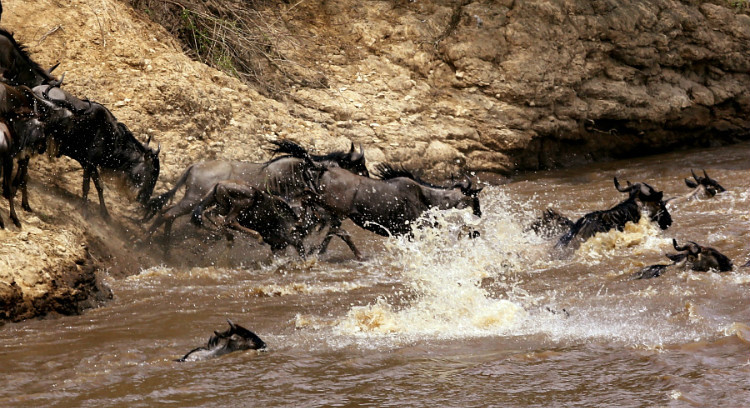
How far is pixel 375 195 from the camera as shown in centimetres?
988

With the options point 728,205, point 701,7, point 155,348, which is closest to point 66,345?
point 155,348

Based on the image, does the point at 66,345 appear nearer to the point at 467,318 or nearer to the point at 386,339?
the point at 386,339

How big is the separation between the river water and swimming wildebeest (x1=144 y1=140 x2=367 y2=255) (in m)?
0.66

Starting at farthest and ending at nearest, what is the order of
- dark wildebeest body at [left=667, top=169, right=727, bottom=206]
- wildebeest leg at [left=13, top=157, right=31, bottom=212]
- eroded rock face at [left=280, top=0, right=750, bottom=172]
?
eroded rock face at [left=280, top=0, right=750, bottom=172], dark wildebeest body at [left=667, top=169, right=727, bottom=206], wildebeest leg at [left=13, top=157, right=31, bottom=212]

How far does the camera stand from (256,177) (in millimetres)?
9828

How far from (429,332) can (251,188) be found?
4008 millimetres

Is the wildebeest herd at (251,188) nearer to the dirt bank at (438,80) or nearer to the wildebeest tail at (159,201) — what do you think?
the wildebeest tail at (159,201)

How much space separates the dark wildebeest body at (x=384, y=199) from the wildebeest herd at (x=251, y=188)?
1cm

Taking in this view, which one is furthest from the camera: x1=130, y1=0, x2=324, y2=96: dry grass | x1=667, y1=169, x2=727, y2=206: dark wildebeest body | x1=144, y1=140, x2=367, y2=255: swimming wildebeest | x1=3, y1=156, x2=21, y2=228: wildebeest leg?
x1=130, y1=0, x2=324, y2=96: dry grass

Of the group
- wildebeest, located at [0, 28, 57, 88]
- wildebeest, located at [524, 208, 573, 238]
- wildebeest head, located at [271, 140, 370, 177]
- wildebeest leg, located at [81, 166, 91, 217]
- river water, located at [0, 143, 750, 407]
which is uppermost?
wildebeest, located at [0, 28, 57, 88]

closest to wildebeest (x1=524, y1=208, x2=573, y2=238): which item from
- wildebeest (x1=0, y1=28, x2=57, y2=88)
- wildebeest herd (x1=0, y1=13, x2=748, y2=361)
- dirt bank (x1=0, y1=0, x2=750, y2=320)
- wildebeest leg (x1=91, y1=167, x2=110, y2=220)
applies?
wildebeest herd (x1=0, y1=13, x2=748, y2=361)

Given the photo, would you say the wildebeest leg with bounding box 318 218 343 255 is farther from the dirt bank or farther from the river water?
the dirt bank

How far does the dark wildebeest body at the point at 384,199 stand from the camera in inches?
387

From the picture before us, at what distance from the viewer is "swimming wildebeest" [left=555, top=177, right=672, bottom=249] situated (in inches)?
Answer: 348
